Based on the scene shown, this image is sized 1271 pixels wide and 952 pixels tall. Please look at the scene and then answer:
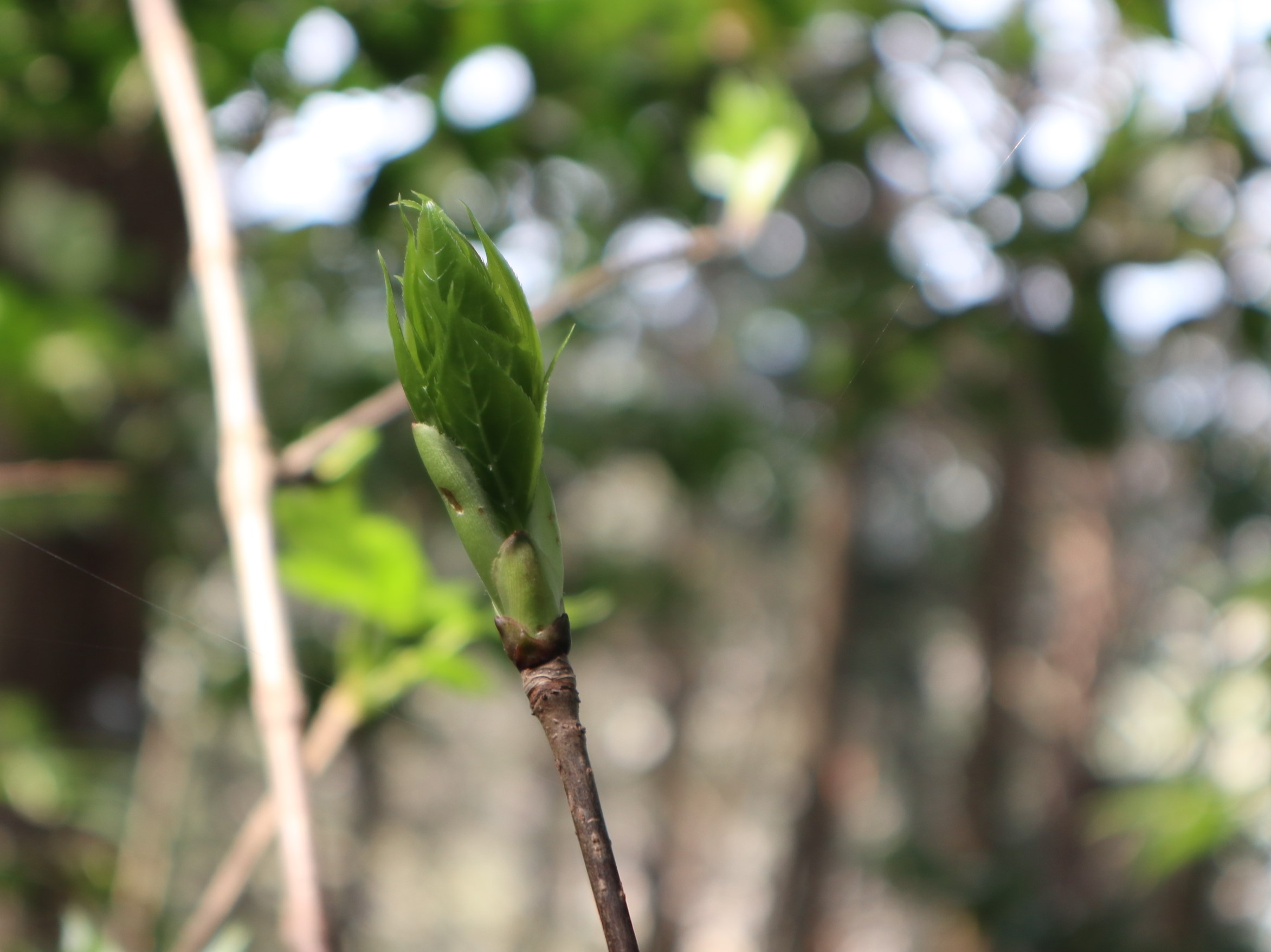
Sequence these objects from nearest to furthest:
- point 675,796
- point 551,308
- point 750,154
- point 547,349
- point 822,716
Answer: point 551,308, point 750,154, point 547,349, point 822,716, point 675,796

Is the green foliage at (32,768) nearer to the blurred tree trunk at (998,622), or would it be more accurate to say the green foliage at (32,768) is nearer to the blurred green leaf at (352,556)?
the blurred green leaf at (352,556)

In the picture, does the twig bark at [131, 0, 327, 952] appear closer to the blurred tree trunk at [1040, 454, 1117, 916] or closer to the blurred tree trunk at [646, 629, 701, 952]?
the blurred tree trunk at [1040, 454, 1117, 916]

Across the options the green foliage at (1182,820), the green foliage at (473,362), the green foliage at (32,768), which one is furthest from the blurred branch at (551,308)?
the green foliage at (32,768)

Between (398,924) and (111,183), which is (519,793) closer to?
(398,924)

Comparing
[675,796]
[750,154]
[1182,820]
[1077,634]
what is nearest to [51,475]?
[750,154]

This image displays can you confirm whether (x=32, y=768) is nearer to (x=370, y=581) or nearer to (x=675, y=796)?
(x=370, y=581)

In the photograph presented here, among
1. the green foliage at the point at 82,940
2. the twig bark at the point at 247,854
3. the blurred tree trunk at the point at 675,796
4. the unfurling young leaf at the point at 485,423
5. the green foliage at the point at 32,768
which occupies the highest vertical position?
the unfurling young leaf at the point at 485,423
